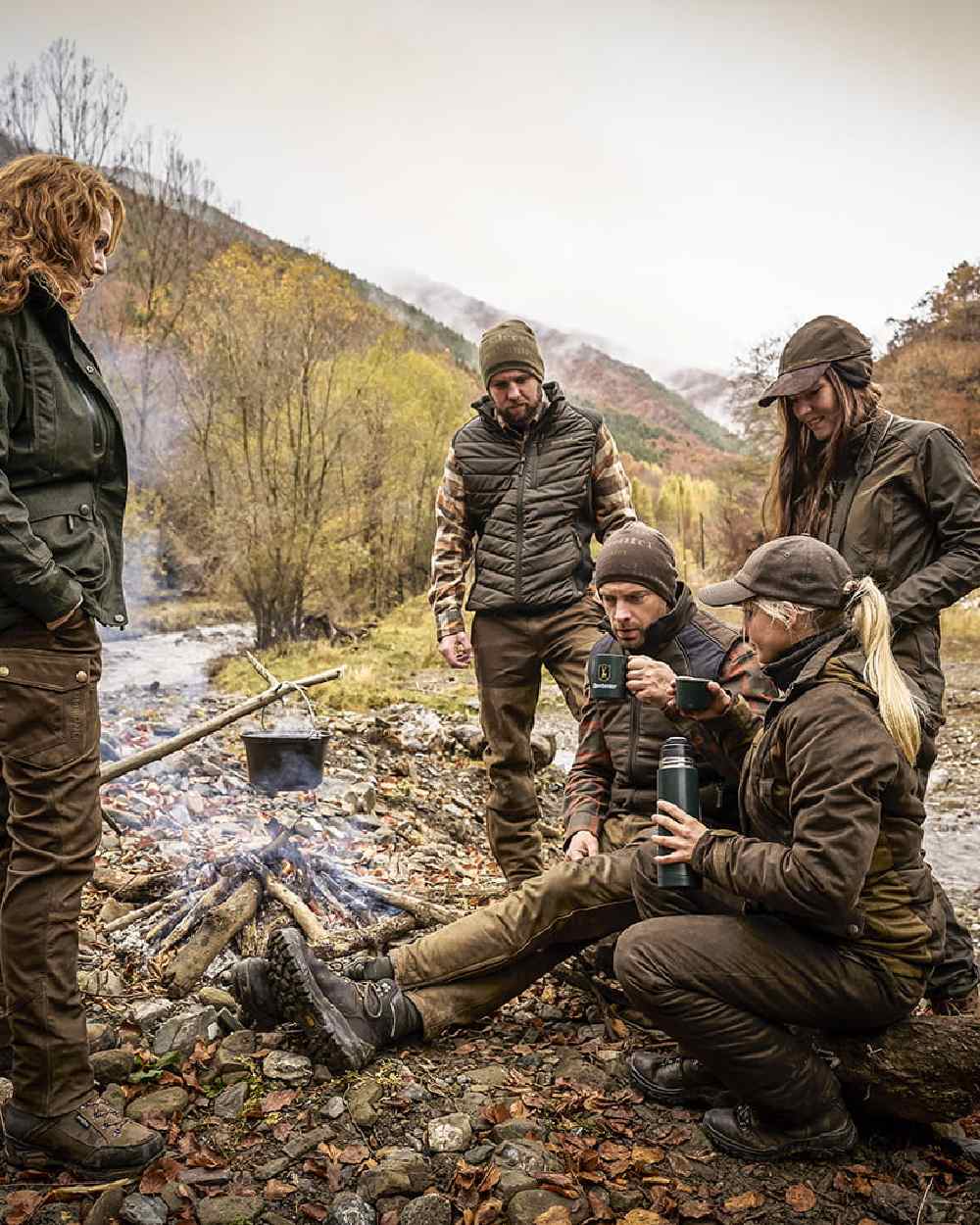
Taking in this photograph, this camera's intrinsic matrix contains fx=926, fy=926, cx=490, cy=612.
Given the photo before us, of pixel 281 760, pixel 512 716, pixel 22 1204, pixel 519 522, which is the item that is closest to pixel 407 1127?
pixel 22 1204

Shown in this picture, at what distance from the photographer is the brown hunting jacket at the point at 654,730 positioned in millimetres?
3150

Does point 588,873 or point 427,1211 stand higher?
point 588,873

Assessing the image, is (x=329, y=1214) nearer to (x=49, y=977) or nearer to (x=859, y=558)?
(x=49, y=977)

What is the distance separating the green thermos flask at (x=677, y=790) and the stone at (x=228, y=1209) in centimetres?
136

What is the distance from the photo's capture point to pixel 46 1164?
2.36 meters

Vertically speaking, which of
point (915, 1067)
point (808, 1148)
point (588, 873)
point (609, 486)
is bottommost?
point (808, 1148)

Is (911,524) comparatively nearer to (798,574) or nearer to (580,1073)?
(798,574)

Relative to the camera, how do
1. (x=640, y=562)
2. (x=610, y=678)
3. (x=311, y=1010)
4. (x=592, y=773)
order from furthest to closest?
(x=592, y=773) < (x=640, y=562) < (x=610, y=678) < (x=311, y=1010)

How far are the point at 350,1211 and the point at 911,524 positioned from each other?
9.29 feet

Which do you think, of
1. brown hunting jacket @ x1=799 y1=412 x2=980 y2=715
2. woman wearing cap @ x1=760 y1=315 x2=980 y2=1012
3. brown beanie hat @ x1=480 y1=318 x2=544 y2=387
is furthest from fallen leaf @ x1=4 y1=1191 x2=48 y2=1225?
brown beanie hat @ x1=480 y1=318 x2=544 y2=387

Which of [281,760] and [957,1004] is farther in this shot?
[281,760]

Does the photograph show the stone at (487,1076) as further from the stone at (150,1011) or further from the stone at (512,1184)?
the stone at (150,1011)

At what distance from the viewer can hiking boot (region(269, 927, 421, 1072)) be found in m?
2.91

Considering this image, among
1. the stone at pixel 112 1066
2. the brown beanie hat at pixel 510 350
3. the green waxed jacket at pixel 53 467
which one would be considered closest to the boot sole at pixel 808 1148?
the stone at pixel 112 1066
